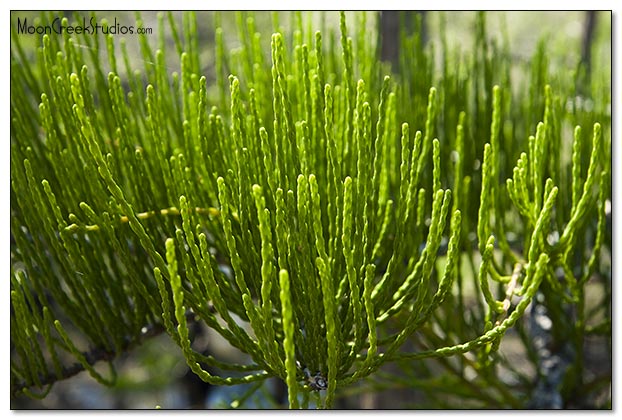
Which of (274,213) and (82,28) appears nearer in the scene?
(274,213)

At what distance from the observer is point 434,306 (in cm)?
45

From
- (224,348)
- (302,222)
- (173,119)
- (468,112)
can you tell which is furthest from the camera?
(224,348)

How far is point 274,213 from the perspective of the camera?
1.63 feet

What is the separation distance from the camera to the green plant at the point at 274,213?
40 cm

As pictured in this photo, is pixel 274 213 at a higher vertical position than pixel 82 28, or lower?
lower

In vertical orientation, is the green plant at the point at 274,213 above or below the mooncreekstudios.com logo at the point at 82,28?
below

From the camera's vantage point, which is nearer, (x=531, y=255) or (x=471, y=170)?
(x=531, y=255)

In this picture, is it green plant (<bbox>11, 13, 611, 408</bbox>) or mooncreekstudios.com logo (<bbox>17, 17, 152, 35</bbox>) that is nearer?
green plant (<bbox>11, 13, 611, 408</bbox>)

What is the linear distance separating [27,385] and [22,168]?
0.56 ft

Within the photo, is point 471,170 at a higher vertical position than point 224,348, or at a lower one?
higher

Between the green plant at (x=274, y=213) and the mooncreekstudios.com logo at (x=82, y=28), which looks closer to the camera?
the green plant at (x=274, y=213)

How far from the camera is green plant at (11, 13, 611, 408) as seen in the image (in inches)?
15.9
